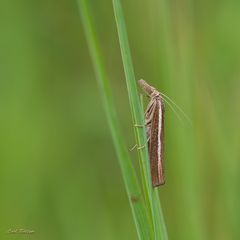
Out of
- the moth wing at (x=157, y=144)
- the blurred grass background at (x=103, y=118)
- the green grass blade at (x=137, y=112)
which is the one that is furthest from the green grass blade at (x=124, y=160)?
the blurred grass background at (x=103, y=118)

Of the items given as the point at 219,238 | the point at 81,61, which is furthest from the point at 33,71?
the point at 219,238

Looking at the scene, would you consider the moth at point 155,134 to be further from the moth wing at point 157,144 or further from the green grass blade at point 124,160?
the green grass blade at point 124,160

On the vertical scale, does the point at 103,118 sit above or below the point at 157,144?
below

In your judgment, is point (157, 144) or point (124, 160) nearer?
point (124, 160)

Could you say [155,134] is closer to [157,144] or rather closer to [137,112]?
[157,144]

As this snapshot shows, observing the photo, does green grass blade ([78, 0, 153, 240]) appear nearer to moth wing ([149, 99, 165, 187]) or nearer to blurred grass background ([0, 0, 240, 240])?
moth wing ([149, 99, 165, 187])

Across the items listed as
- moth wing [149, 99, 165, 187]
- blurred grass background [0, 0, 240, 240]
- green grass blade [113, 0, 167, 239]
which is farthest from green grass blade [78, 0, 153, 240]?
blurred grass background [0, 0, 240, 240]

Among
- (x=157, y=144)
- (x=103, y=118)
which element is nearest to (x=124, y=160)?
(x=157, y=144)
